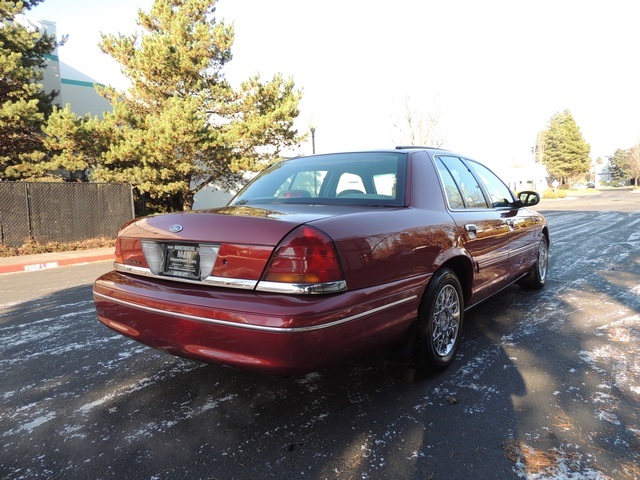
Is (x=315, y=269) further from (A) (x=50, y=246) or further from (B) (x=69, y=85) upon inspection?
(B) (x=69, y=85)

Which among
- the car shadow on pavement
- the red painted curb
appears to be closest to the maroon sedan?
the car shadow on pavement

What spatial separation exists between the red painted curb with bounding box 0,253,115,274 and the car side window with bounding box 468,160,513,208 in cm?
961

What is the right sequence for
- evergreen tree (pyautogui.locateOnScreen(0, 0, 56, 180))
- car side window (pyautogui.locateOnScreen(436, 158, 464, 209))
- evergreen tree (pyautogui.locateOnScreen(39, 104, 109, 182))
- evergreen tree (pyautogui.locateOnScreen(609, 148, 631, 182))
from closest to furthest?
car side window (pyautogui.locateOnScreen(436, 158, 464, 209)) → evergreen tree (pyautogui.locateOnScreen(39, 104, 109, 182)) → evergreen tree (pyautogui.locateOnScreen(0, 0, 56, 180)) → evergreen tree (pyautogui.locateOnScreen(609, 148, 631, 182))

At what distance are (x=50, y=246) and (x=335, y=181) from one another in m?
11.9

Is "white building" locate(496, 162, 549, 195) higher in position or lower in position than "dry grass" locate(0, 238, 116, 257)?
higher

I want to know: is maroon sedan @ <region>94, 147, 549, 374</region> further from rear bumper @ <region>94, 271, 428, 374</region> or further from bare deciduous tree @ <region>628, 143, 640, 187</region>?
bare deciduous tree @ <region>628, 143, 640, 187</region>

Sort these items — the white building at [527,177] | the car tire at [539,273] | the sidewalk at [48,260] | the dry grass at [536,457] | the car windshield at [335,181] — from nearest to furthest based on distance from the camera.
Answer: the dry grass at [536,457]
the car windshield at [335,181]
the car tire at [539,273]
the sidewalk at [48,260]
the white building at [527,177]

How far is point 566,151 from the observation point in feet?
211

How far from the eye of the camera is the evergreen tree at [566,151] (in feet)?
211

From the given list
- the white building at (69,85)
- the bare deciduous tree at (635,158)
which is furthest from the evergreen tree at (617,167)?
the white building at (69,85)

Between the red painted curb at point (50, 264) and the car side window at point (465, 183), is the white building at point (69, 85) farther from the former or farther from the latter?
the car side window at point (465, 183)

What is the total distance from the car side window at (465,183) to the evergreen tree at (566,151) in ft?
225

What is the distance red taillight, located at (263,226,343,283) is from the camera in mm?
2143

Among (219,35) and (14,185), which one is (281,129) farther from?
(14,185)
